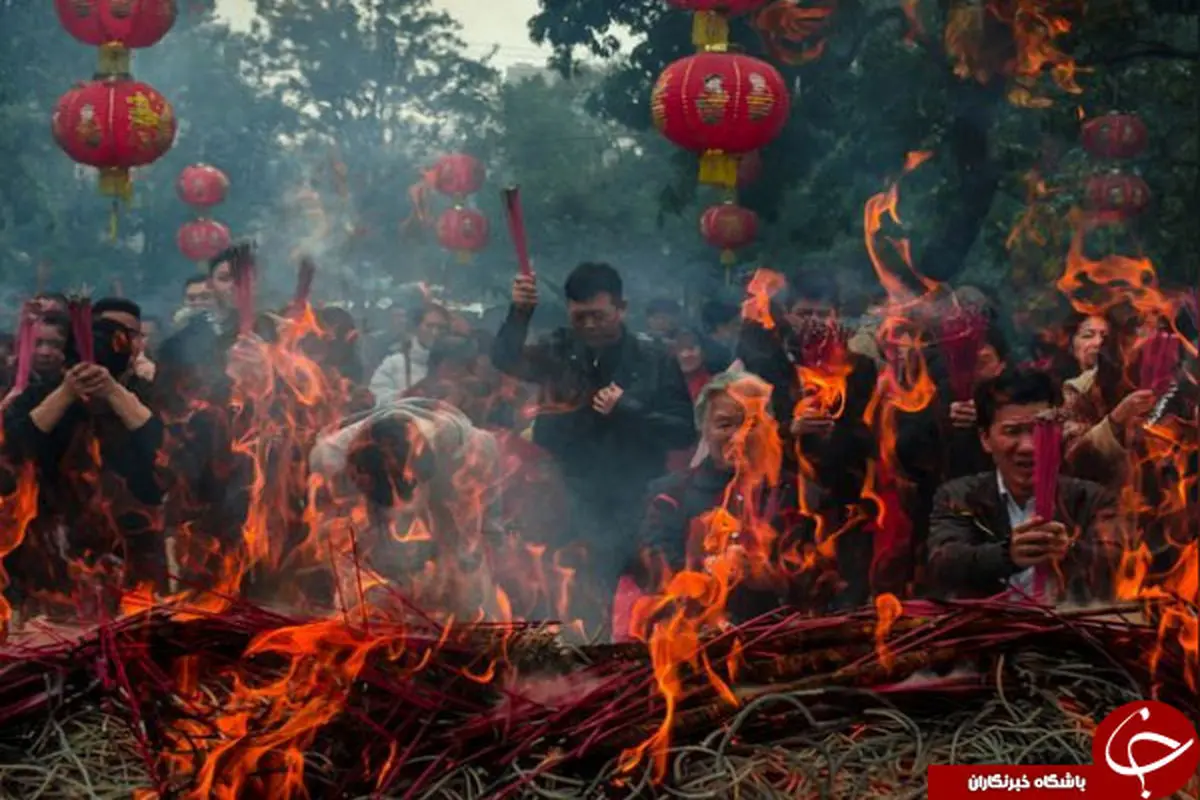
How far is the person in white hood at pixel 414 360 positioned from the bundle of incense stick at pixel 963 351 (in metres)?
2.24

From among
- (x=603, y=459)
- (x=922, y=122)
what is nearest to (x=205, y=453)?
(x=603, y=459)

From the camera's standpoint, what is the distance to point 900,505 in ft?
14.6

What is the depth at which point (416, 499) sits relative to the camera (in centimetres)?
373

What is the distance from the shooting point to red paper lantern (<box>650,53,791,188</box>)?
6070 millimetres

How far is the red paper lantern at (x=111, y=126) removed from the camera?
646cm

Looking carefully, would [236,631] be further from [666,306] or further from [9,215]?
[9,215]

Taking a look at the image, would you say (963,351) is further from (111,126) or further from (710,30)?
(111,126)

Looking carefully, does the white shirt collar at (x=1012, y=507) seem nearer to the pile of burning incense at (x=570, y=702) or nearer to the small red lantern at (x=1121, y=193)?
the pile of burning incense at (x=570, y=702)

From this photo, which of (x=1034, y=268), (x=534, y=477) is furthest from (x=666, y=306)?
(x=1034, y=268)

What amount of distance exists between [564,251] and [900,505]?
6.45 metres

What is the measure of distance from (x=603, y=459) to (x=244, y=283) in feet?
3.80
